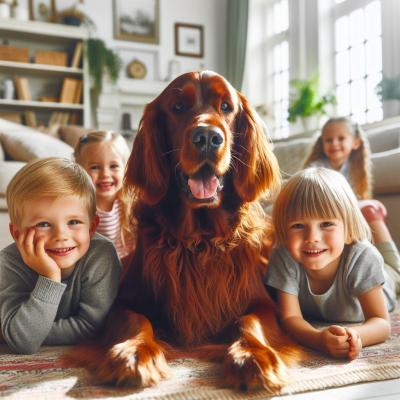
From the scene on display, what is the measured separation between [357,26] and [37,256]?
4353 mm

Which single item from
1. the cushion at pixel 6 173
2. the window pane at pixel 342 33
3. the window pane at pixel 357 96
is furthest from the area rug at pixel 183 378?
the window pane at pixel 342 33

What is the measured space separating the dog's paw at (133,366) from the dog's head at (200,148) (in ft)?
1.26

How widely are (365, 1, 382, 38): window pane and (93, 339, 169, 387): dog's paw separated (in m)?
4.09

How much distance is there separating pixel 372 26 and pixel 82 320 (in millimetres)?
4107

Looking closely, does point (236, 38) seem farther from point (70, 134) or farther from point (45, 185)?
point (45, 185)

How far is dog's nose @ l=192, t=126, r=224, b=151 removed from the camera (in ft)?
3.64

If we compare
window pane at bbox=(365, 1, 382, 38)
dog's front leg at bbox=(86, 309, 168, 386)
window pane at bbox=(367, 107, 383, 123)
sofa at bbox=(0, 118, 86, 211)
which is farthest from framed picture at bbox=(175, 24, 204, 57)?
dog's front leg at bbox=(86, 309, 168, 386)

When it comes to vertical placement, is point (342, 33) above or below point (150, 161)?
above

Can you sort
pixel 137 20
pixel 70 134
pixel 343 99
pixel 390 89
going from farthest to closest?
pixel 137 20 → pixel 343 99 → pixel 70 134 → pixel 390 89

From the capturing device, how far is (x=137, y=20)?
6.06 m

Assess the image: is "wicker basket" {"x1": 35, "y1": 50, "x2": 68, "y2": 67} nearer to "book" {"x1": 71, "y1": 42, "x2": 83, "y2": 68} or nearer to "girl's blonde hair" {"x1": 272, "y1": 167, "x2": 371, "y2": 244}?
"book" {"x1": 71, "y1": 42, "x2": 83, "y2": 68}

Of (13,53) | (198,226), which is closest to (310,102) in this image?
(13,53)

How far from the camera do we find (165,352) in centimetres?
109

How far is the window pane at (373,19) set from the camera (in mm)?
4304
